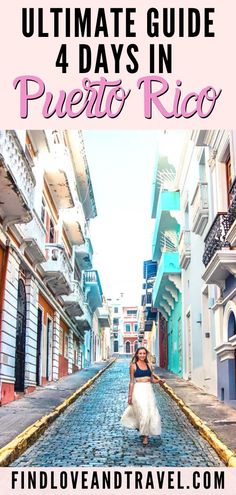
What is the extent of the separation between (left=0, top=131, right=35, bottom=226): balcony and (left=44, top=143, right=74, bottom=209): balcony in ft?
15.0

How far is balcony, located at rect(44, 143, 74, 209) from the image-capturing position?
58.9ft

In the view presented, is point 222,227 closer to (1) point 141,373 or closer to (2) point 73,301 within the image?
(1) point 141,373

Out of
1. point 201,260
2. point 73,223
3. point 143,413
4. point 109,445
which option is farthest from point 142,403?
point 73,223

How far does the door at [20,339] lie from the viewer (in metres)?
14.8

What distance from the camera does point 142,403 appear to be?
8.13 meters

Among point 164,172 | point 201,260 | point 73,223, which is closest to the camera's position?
point 201,260

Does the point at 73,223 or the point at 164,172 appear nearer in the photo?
the point at 73,223

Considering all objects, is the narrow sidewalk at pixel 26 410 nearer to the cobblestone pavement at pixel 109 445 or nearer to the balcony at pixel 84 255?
the cobblestone pavement at pixel 109 445

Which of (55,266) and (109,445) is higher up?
(55,266)

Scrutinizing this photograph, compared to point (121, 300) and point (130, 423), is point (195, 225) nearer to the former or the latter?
point (130, 423)

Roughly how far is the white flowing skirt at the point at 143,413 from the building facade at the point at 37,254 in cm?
455

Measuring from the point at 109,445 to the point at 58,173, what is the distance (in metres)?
11.8

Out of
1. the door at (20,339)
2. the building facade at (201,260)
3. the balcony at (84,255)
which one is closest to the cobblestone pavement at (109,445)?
the building facade at (201,260)

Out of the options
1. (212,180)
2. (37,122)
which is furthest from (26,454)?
(212,180)
